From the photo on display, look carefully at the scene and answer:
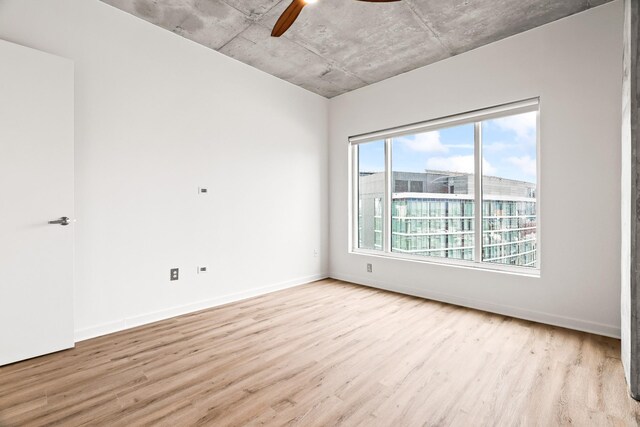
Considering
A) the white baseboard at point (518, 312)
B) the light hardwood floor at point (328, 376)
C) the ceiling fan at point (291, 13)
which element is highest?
the ceiling fan at point (291, 13)

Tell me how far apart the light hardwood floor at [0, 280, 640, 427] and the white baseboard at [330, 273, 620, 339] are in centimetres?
10

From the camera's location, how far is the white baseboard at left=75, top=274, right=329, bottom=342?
2.63m

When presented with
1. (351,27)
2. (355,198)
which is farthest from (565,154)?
(355,198)

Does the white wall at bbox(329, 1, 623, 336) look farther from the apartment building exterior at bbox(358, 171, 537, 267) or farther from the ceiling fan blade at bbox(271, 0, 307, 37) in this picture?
the ceiling fan blade at bbox(271, 0, 307, 37)

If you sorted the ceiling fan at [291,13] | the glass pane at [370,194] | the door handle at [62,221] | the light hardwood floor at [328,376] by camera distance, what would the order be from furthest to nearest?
the glass pane at [370,194] < the door handle at [62,221] < the ceiling fan at [291,13] < the light hardwood floor at [328,376]

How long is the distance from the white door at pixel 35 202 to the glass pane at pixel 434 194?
358cm

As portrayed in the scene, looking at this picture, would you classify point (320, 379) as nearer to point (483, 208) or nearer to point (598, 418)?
point (598, 418)

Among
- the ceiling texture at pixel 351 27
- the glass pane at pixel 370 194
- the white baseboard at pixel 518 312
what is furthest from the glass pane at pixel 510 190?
the glass pane at pixel 370 194

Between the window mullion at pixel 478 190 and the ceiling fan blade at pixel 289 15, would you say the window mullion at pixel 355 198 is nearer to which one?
the window mullion at pixel 478 190

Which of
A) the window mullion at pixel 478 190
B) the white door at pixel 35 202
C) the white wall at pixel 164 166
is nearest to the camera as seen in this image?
the white door at pixel 35 202

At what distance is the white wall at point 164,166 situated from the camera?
8.54ft

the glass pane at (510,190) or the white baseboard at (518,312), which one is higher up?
the glass pane at (510,190)

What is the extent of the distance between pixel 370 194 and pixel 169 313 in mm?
3013

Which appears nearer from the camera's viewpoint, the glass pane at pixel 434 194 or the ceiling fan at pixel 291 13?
the ceiling fan at pixel 291 13
